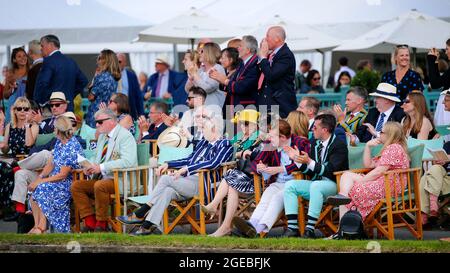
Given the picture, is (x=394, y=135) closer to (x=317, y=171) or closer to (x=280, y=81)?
(x=317, y=171)

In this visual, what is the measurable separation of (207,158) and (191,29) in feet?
25.9

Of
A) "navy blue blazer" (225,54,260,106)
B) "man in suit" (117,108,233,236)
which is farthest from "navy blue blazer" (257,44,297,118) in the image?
"man in suit" (117,108,233,236)

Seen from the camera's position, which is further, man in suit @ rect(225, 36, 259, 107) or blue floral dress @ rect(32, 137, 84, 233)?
man in suit @ rect(225, 36, 259, 107)

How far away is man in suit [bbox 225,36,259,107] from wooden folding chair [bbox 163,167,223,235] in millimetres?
1453

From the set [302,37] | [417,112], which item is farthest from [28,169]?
[302,37]

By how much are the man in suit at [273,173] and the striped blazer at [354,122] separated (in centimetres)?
155

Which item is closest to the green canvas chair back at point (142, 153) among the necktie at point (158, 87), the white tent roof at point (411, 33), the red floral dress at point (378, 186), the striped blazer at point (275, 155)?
the striped blazer at point (275, 155)

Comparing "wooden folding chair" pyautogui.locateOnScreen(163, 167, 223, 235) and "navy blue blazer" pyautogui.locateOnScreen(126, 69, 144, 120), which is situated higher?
"navy blue blazer" pyautogui.locateOnScreen(126, 69, 144, 120)

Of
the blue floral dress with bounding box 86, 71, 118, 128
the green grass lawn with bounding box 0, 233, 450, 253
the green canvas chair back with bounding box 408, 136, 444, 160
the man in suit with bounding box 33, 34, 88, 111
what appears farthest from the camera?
the man in suit with bounding box 33, 34, 88, 111

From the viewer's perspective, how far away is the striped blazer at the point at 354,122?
13.6 metres

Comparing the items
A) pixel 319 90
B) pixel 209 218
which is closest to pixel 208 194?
pixel 209 218

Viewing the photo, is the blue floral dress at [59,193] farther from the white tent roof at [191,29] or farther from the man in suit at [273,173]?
the white tent roof at [191,29]

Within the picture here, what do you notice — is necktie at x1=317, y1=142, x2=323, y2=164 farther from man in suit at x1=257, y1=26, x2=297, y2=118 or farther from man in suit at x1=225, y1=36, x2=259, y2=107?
man in suit at x1=225, y1=36, x2=259, y2=107

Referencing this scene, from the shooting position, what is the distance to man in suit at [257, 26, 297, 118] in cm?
1339
